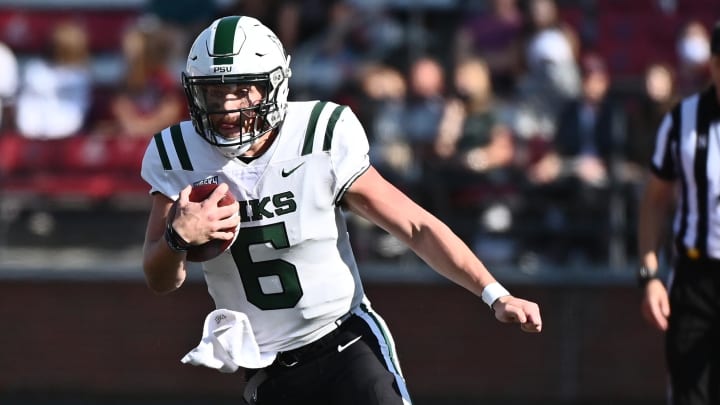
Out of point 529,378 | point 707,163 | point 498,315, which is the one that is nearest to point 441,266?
point 498,315

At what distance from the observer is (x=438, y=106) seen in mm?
8852

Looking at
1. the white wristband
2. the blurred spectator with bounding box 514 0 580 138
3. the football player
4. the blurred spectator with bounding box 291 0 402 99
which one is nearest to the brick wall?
the blurred spectator with bounding box 514 0 580 138

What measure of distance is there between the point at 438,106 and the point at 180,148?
4988 millimetres

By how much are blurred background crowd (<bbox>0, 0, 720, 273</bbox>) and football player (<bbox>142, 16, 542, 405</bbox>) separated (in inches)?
183

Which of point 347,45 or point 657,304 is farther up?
point 657,304

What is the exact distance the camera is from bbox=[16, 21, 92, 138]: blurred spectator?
9.91 metres

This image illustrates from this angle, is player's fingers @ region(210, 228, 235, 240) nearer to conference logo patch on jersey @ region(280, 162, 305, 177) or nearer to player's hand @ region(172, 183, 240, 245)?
player's hand @ region(172, 183, 240, 245)

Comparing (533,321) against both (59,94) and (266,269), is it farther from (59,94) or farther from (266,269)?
(59,94)

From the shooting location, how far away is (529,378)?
8453 millimetres

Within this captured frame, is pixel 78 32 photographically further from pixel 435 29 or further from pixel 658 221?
pixel 658 221

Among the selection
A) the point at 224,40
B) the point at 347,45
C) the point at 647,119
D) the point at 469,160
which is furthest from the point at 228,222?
the point at 347,45

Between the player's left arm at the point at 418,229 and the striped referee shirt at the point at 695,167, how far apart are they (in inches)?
61.5

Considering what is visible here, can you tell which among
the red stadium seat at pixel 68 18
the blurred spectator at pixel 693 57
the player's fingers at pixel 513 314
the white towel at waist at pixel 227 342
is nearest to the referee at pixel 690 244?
the player's fingers at pixel 513 314

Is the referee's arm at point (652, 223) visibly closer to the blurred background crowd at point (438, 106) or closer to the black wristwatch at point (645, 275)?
the black wristwatch at point (645, 275)
